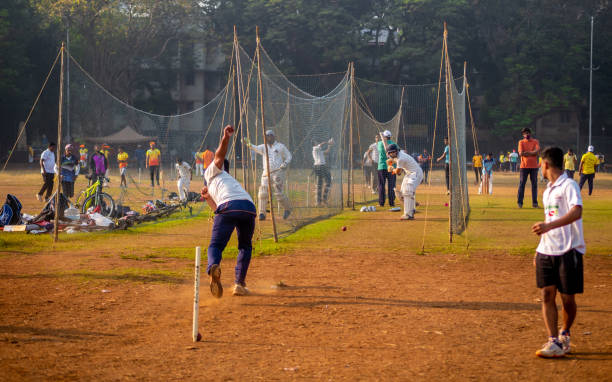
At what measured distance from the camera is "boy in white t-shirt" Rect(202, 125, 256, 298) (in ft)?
24.1

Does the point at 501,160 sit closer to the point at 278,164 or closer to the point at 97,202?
the point at 278,164

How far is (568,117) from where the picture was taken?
5959 centimetres

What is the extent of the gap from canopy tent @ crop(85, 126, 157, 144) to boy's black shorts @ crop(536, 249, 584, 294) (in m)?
26.1

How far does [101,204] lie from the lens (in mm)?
15461

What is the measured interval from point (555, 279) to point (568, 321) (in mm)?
357

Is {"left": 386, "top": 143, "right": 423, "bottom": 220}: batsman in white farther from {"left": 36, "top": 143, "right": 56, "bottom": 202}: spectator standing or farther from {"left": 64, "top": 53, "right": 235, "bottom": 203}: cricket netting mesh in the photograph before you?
{"left": 36, "top": 143, "right": 56, "bottom": 202}: spectator standing

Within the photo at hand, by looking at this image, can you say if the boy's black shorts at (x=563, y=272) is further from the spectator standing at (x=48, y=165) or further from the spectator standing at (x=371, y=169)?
→ the spectator standing at (x=371, y=169)

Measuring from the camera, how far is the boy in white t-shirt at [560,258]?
529cm

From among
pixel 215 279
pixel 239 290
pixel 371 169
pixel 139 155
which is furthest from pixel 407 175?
pixel 139 155

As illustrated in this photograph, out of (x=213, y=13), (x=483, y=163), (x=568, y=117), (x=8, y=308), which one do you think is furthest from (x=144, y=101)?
(x=8, y=308)

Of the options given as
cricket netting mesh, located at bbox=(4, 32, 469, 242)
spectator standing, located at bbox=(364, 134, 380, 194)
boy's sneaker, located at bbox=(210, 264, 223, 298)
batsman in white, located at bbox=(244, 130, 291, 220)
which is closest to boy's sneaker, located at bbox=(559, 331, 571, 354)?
boy's sneaker, located at bbox=(210, 264, 223, 298)

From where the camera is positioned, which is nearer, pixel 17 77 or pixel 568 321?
pixel 568 321

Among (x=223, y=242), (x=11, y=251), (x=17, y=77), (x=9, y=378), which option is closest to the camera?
(x=9, y=378)

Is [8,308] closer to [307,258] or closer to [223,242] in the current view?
[223,242]
